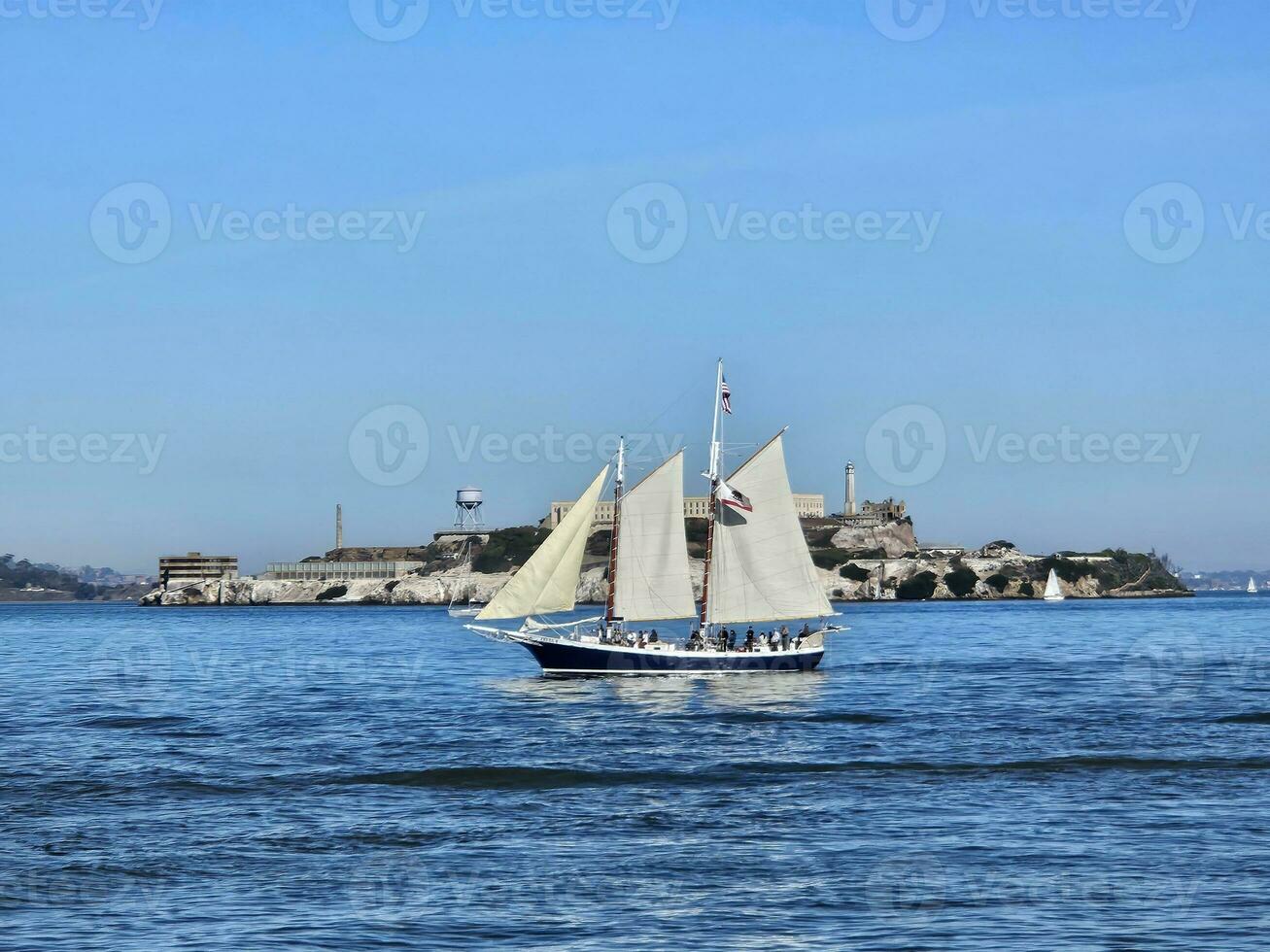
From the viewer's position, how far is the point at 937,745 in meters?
57.7

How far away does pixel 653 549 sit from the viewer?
89.8 m

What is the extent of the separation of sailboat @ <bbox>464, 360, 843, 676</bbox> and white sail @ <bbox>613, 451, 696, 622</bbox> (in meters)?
0.06

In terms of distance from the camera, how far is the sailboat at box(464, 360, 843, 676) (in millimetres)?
88562

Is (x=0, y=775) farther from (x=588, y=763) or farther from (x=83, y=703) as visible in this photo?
(x=83, y=703)

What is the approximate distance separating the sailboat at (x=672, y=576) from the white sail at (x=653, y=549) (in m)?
0.06

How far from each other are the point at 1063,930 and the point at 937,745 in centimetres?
3017

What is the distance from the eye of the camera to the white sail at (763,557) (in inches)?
3501

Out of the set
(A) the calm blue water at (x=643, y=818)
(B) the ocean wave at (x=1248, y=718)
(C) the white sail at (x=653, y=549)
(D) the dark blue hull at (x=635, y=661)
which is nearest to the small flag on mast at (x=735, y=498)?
(C) the white sail at (x=653, y=549)

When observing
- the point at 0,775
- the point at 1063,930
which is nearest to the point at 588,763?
the point at 0,775
